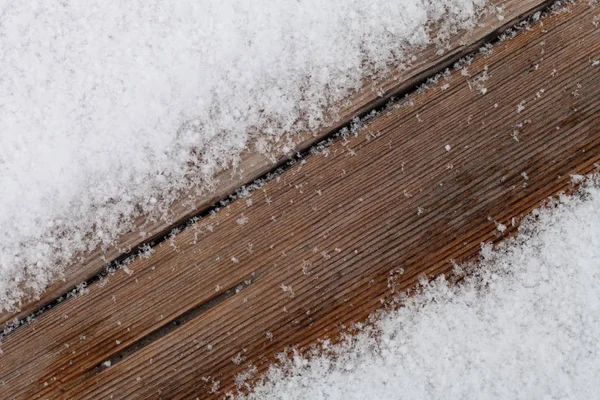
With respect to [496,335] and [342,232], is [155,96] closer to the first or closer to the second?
[342,232]

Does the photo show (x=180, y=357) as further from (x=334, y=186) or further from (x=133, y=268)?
(x=334, y=186)

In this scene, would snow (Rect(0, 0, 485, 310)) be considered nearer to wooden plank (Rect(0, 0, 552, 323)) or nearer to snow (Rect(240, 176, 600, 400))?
wooden plank (Rect(0, 0, 552, 323))

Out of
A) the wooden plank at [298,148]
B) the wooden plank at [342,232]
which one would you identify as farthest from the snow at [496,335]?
the wooden plank at [298,148]

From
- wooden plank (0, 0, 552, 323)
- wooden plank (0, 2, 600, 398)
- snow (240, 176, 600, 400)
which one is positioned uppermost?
wooden plank (0, 0, 552, 323)

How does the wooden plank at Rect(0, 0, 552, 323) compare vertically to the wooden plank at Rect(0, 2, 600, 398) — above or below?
above

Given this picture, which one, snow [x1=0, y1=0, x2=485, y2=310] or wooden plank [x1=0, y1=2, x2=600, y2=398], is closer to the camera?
wooden plank [x1=0, y1=2, x2=600, y2=398]

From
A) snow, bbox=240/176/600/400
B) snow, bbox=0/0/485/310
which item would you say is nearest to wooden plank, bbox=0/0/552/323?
snow, bbox=0/0/485/310

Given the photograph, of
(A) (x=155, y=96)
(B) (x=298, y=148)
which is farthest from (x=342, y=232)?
(A) (x=155, y=96)
